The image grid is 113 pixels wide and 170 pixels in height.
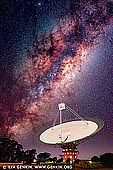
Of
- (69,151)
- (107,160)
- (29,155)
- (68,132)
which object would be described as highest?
(68,132)

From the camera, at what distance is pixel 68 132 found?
57812 millimetres

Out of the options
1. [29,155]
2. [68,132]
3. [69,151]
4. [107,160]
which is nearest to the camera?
[107,160]

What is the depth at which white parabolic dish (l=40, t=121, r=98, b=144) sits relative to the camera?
56.0 meters

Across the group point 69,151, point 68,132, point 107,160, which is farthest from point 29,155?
point 107,160

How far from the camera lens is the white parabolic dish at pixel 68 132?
184ft

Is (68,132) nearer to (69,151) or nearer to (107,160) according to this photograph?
(69,151)

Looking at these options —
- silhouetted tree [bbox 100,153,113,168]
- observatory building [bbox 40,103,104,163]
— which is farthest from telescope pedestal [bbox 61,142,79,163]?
silhouetted tree [bbox 100,153,113,168]

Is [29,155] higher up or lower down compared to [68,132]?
lower down

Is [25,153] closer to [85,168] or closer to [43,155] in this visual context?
[43,155]

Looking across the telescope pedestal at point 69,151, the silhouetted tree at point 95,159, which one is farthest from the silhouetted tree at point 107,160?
the telescope pedestal at point 69,151

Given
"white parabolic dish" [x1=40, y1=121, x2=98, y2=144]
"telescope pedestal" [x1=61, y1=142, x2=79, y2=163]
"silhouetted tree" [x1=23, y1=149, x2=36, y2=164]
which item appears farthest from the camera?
"telescope pedestal" [x1=61, y1=142, x2=79, y2=163]

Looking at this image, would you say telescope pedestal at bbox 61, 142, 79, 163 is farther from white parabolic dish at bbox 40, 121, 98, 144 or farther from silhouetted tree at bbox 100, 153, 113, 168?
silhouetted tree at bbox 100, 153, 113, 168

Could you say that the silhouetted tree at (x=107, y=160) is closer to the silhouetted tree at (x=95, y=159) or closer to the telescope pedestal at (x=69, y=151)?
the silhouetted tree at (x=95, y=159)

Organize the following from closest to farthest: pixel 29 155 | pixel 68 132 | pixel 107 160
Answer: pixel 107 160
pixel 29 155
pixel 68 132
